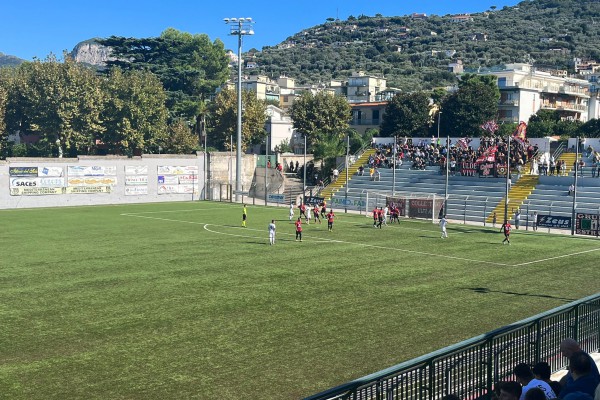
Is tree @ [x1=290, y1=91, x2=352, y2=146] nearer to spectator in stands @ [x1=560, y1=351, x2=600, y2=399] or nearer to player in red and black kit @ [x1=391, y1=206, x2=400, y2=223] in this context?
player in red and black kit @ [x1=391, y1=206, x2=400, y2=223]

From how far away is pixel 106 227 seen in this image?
47.2 m

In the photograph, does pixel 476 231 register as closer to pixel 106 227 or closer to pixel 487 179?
pixel 487 179

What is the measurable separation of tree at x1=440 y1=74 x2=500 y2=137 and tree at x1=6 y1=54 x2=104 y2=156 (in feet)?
153

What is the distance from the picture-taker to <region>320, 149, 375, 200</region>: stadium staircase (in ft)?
237

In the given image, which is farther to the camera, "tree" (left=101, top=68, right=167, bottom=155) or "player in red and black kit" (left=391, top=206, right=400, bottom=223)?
"tree" (left=101, top=68, right=167, bottom=155)

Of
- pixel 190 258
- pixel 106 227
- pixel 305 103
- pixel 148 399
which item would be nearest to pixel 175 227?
pixel 106 227

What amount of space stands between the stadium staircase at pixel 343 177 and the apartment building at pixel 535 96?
112 feet

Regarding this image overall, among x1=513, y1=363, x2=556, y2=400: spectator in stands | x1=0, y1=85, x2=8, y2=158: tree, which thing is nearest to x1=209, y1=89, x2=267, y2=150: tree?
x1=0, y1=85, x2=8, y2=158: tree

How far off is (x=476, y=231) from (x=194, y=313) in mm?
31830

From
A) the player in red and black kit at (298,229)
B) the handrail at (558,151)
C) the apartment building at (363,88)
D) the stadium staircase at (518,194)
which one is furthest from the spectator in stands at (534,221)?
the apartment building at (363,88)

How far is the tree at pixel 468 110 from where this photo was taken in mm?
89000

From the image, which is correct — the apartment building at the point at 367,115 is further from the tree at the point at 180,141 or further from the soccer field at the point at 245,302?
the soccer field at the point at 245,302

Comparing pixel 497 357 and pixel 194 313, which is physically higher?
pixel 497 357

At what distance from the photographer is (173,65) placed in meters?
114
